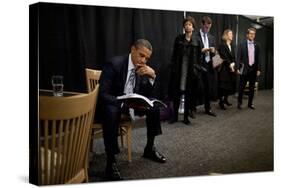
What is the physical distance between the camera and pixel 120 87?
3.20m

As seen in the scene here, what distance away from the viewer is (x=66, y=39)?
304 centimetres

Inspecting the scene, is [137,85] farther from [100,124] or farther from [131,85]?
[100,124]

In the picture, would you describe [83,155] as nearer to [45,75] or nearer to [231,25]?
[45,75]

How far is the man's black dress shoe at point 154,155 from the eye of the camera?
3.32 meters

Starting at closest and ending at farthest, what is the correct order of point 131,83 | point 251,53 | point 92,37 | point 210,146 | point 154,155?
point 92,37
point 131,83
point 154,155
point 210,146
point 251,53

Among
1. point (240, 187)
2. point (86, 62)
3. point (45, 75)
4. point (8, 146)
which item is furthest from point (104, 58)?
point (240, 187)

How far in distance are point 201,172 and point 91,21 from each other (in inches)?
60.0

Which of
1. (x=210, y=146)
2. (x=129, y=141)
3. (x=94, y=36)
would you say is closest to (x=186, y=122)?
(x=210, y=146)

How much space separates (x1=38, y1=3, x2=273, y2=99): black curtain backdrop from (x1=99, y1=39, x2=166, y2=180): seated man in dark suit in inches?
2.4

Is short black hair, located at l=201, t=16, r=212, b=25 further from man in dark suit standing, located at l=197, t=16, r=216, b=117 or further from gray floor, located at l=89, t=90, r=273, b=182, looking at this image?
gray floor, located at l=89, t=90, r=273, b=182

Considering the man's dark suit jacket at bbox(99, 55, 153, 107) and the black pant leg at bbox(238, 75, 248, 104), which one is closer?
the man's dark suit jacket at bbox(99, 55, 153, 107)

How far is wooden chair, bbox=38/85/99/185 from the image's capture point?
2627 mm

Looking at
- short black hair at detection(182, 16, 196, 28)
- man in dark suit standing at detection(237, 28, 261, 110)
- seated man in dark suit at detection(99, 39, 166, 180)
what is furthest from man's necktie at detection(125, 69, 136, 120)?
man in dark suit standing at detection(237, 28, 261, 110)

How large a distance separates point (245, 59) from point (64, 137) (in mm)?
1860
